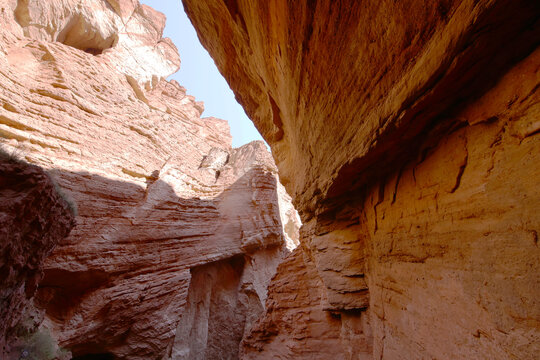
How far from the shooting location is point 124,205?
7418 mm

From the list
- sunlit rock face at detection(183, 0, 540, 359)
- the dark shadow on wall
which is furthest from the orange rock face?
the dark shadow on wall

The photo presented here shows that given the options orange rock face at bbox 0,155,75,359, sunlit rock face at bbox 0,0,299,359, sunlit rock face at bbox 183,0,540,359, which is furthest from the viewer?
sunlit rock face at bbox 0,0,299,359

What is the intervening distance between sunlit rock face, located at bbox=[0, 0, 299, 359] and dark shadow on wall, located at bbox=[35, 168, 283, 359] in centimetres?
3

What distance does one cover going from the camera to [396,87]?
212cm

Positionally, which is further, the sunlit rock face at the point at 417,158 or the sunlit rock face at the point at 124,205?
the sunlit rock face at the point at 124,205

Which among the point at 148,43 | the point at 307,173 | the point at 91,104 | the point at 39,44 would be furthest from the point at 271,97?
the point at 148,43

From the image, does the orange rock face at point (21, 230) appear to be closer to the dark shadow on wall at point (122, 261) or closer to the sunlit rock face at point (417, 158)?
the sunlit rock face at point (417, 158)

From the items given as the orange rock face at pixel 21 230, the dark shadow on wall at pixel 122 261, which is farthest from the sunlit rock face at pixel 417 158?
the dark shadow on wall at pixel 122 261

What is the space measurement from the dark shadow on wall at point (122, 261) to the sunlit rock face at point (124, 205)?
0.03m

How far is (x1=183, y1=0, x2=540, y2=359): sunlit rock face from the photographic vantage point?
4.81 feet

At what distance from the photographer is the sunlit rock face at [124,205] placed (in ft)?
20.5

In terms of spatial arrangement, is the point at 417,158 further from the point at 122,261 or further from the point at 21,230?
the point at 122,261

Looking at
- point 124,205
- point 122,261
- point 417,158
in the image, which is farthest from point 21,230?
point 124,205

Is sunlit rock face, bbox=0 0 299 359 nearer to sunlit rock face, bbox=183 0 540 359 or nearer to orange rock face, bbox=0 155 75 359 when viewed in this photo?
orange rock face, bbox=0 155 75 359
